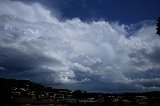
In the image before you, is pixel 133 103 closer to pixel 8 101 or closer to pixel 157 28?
pixel 8 101

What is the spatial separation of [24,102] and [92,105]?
3959 centimetres

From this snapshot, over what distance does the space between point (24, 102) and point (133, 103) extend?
141 ft

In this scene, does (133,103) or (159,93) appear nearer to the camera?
(133,103)

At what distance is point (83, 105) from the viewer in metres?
80.6

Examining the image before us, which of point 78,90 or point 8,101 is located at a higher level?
point 78,90

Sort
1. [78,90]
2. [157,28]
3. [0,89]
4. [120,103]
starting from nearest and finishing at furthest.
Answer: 1. [157,28]
2. [0,89]
3. [120,103]
4. [78,90]

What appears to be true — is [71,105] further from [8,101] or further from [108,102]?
[108,102]

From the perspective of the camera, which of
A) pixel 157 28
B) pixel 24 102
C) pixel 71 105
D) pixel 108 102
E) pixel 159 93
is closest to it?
pixel 157 28

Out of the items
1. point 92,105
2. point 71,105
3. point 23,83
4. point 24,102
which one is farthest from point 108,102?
point 23,83

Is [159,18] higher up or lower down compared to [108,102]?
higher up

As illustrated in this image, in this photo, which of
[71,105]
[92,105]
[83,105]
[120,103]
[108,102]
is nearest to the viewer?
[108,102]

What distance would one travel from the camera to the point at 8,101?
2469 inches

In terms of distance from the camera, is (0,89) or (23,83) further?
(23,83)

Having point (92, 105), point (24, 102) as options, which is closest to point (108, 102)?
point (92, 105)
